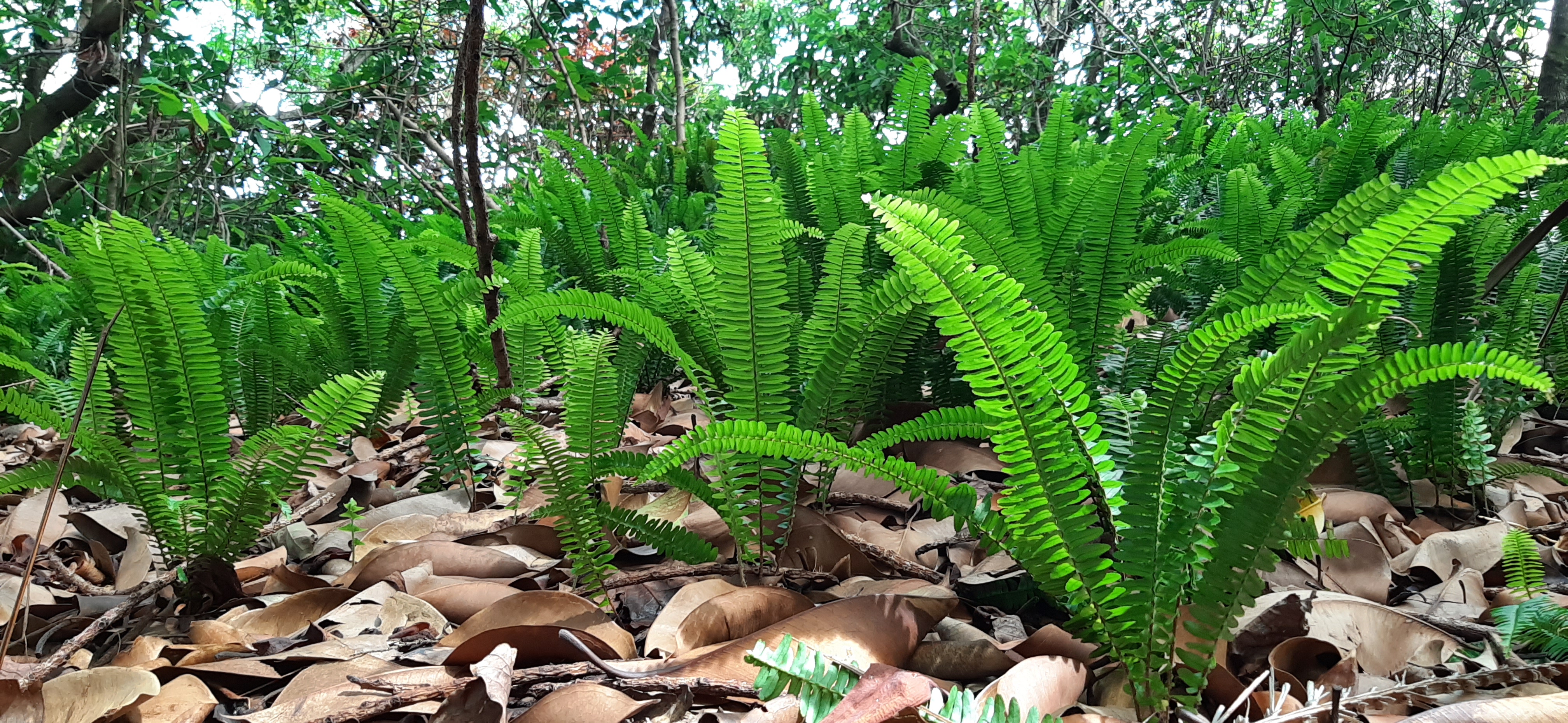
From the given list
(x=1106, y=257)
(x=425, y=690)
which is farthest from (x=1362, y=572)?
(x=425, y=690)

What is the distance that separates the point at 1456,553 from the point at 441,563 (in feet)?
5.06

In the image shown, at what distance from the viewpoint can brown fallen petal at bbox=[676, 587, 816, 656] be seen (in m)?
1.09

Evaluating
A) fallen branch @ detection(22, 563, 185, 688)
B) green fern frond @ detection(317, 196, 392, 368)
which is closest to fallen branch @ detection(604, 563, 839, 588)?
fallen branch @ detection(22, 563, 185, 688)

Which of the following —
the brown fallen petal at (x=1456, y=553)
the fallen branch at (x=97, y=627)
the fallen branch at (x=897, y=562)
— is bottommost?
the brown fallen petal at (x=1456, y=553)

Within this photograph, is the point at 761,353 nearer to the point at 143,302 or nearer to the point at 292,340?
the point at 143,302

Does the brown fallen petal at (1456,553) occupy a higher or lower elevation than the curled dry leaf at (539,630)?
lower

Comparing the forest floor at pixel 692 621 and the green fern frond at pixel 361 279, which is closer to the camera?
the forest floor at pixel 692 621

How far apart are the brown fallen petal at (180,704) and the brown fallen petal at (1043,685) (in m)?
0.85

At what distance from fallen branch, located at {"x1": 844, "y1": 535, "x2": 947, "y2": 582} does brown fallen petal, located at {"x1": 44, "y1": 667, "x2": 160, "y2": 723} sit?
0.89 m

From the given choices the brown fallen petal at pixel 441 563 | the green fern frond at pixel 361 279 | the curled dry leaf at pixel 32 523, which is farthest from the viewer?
the green fern frond at pixel 361 279

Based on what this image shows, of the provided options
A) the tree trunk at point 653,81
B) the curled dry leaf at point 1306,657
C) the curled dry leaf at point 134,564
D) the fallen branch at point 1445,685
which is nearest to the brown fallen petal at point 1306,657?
the curled dry leaf at point 1306,657

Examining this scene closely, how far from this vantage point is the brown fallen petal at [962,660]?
1.06 metres

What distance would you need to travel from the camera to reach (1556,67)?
5.12m

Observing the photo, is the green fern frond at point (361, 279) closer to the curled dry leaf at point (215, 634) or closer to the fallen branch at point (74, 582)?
the fallen branch at point (74, 582)
